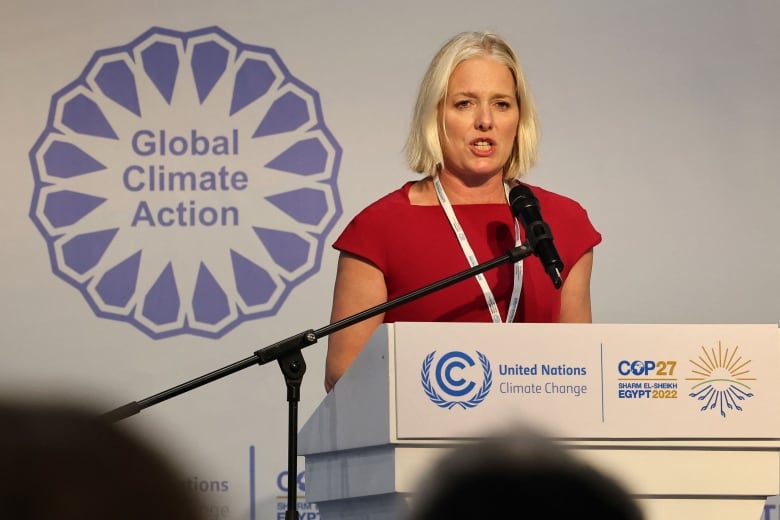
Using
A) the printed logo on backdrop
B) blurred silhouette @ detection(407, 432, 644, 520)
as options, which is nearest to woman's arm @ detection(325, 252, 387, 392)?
the printed logo on backdrop

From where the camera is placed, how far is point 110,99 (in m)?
4.64

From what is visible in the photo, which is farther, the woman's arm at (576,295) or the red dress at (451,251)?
the woman's arm at (576,295)

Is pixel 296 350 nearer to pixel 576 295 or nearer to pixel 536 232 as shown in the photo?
pixel 536 232

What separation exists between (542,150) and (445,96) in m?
1.67

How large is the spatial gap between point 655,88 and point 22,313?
2545 millimetres

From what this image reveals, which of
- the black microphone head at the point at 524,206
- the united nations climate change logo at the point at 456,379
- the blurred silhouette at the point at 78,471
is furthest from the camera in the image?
the black microphone head at the point at 524,206

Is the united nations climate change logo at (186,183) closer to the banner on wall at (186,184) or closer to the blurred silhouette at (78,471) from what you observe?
the banner on wall at (186,184)

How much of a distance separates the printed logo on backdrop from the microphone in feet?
0.75

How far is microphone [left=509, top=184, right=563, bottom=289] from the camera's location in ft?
7.64

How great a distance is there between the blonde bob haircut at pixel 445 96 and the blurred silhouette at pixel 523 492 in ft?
7.19

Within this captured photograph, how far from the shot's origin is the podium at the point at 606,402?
209 centimetres

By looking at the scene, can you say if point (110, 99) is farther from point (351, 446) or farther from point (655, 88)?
point (351, 446)

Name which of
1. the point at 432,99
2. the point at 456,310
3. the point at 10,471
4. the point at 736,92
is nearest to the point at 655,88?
the point at 736,92

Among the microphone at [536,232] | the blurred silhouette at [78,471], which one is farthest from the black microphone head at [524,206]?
the blurred silhouette at [78,471]
